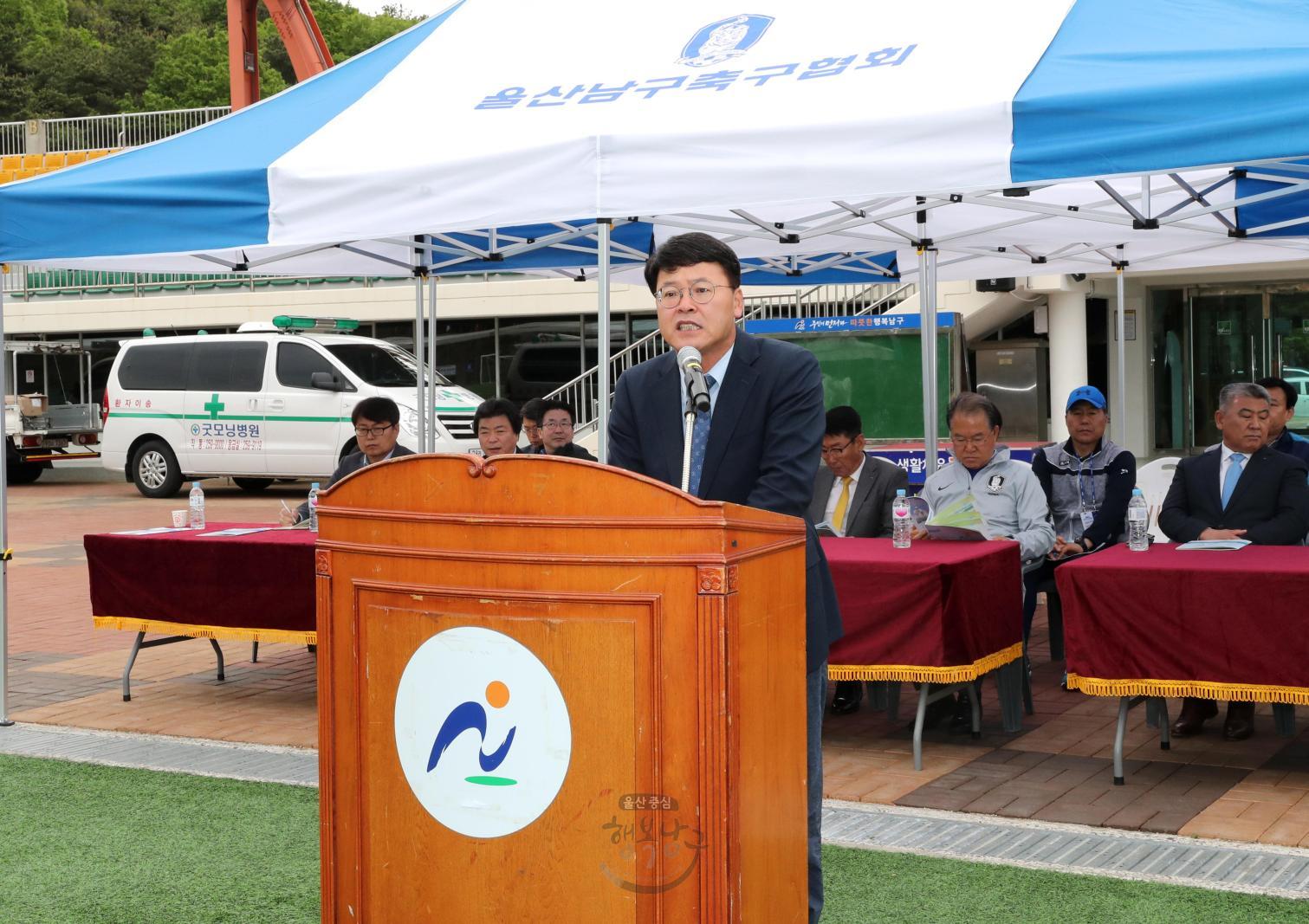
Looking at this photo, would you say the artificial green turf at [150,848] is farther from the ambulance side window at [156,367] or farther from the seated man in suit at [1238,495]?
the ambulance side window at [156,367]

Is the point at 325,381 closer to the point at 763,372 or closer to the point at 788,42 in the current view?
the point at 788,42

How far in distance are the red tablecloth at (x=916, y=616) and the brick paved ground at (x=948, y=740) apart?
42cm

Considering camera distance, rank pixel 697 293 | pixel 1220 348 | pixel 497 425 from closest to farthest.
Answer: pixel 697 293, pixel 497 425, pixel 1220 348

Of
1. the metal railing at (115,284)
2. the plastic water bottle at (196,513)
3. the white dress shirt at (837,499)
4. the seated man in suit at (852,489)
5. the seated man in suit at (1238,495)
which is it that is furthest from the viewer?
the metal railing at (115,284)

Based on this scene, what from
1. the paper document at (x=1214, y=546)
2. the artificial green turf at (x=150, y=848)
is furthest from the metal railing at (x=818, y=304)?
the artificial green turf at (x=150, y=848)

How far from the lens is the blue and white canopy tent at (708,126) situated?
476cm

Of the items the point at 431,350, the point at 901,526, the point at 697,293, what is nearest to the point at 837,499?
the point at 901,526

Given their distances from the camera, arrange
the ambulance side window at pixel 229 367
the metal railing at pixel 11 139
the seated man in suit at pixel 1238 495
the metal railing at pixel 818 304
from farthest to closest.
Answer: the metal railing at pixel 11 139
the ambulance side window at pixel 229 367
the metal railing at pixel 818 304
the seated man in suit at pixel 1238 495

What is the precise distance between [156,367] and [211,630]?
48.7 feet

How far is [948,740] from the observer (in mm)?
6250

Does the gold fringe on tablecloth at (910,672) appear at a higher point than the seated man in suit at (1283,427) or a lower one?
lower

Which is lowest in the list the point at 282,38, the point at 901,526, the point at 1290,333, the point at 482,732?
the point at 482,732

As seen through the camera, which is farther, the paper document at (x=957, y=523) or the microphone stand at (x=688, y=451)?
the paper document at (x=957, y=523)

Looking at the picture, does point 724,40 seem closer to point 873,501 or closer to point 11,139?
point 873,501
